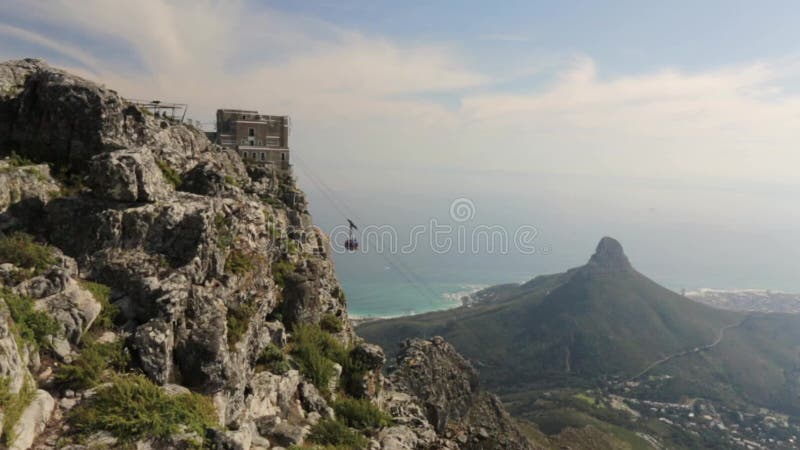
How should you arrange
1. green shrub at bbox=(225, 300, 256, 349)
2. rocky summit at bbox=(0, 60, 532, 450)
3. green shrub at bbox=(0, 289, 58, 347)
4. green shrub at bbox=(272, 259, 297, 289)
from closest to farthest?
rocky summit at bbox=(0, 60, 532, 450) < green shrub at bbox=(0, 289, 58, 347) < green shrub at bbox=(225, 300, 256, 349) < green shrub at bbox=(272, 259, 297, 289)

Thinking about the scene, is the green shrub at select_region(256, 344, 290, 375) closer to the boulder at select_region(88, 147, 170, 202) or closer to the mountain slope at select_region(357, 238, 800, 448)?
the boulder at select_region(88, 147, 170, 202)

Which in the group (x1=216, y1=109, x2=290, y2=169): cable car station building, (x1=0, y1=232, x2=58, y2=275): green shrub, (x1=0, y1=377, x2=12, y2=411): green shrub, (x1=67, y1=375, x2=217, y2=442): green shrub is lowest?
(x1=67, y1=375, x2=217, y2=442): green shrub

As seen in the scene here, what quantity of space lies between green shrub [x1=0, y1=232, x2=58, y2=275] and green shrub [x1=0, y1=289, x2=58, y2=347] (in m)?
1.28

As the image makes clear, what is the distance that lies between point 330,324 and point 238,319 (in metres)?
A: 6.94

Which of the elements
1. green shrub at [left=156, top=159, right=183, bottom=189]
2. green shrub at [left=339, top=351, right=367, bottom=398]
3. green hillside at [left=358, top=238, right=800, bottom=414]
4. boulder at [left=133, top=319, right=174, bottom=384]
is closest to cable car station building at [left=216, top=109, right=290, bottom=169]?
green shrub at [left=156, top=159, right=183, bottom=189]

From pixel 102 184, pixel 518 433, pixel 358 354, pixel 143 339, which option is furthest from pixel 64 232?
pixel 518 433

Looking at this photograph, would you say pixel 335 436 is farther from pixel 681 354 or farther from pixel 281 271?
pixel 681 354

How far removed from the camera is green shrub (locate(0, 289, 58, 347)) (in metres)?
11.3

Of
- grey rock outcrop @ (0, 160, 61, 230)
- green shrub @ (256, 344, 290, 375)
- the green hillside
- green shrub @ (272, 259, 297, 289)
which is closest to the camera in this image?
grey rock outcrop @ (0, 160, 61, 230)

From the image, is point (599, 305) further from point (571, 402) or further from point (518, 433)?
point (518, 433)

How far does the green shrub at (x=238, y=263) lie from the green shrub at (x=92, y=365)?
16.7ft

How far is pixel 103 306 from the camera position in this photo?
13.4 meters

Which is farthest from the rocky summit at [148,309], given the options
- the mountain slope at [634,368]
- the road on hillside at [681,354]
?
the road on hillside at [681,354]

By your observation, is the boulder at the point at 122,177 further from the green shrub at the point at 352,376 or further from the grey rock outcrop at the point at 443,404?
the grey rock outcrop at the point at 443,404
